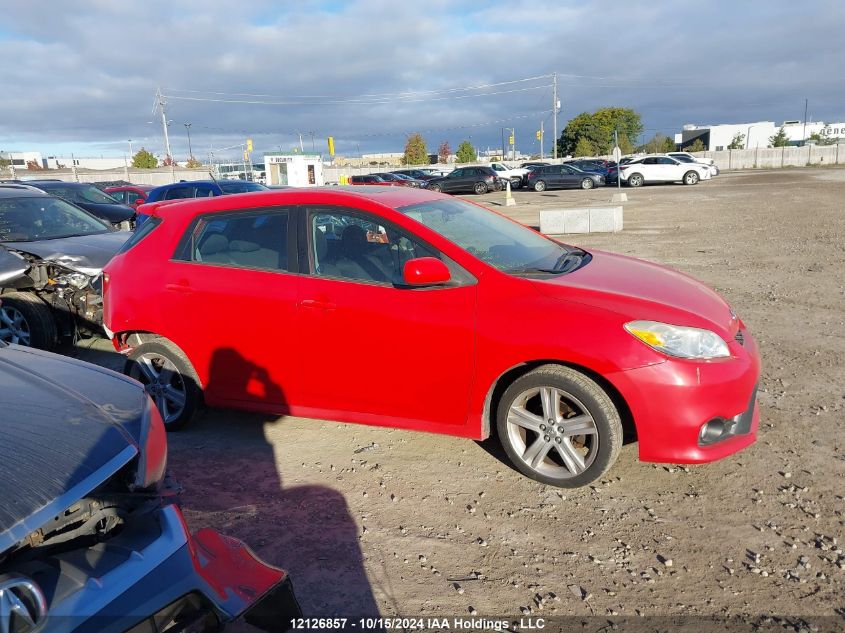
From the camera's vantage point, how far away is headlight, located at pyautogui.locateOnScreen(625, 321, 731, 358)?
3.42m

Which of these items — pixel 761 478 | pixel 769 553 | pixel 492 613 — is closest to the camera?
pixel 492 613

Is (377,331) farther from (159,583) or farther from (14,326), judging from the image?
(14,326)

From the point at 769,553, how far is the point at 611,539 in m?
0.74

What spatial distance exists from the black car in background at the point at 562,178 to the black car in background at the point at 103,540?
37.1 metres

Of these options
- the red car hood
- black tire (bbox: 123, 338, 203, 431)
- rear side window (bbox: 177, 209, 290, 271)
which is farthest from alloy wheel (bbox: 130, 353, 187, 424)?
the red car hood

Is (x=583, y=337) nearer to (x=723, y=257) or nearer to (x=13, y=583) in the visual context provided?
(x=13, y=583)

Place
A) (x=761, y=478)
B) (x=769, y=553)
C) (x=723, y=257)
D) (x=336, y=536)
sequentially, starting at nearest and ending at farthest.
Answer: (x=769, y=553), (x=336, y=536), (x=761, y=478), (x=723, y=257)

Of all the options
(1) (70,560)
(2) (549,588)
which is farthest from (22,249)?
(2) (549,588)

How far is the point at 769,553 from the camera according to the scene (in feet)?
10.1

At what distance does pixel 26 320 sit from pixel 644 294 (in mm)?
6191

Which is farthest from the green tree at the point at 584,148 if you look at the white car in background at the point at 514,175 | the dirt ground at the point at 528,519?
the dirt ground at the point at 528,519

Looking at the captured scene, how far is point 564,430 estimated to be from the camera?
3.62m

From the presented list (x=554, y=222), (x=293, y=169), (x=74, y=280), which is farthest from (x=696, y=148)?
(x=74, y=280)

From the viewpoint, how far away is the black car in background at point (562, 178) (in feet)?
121
